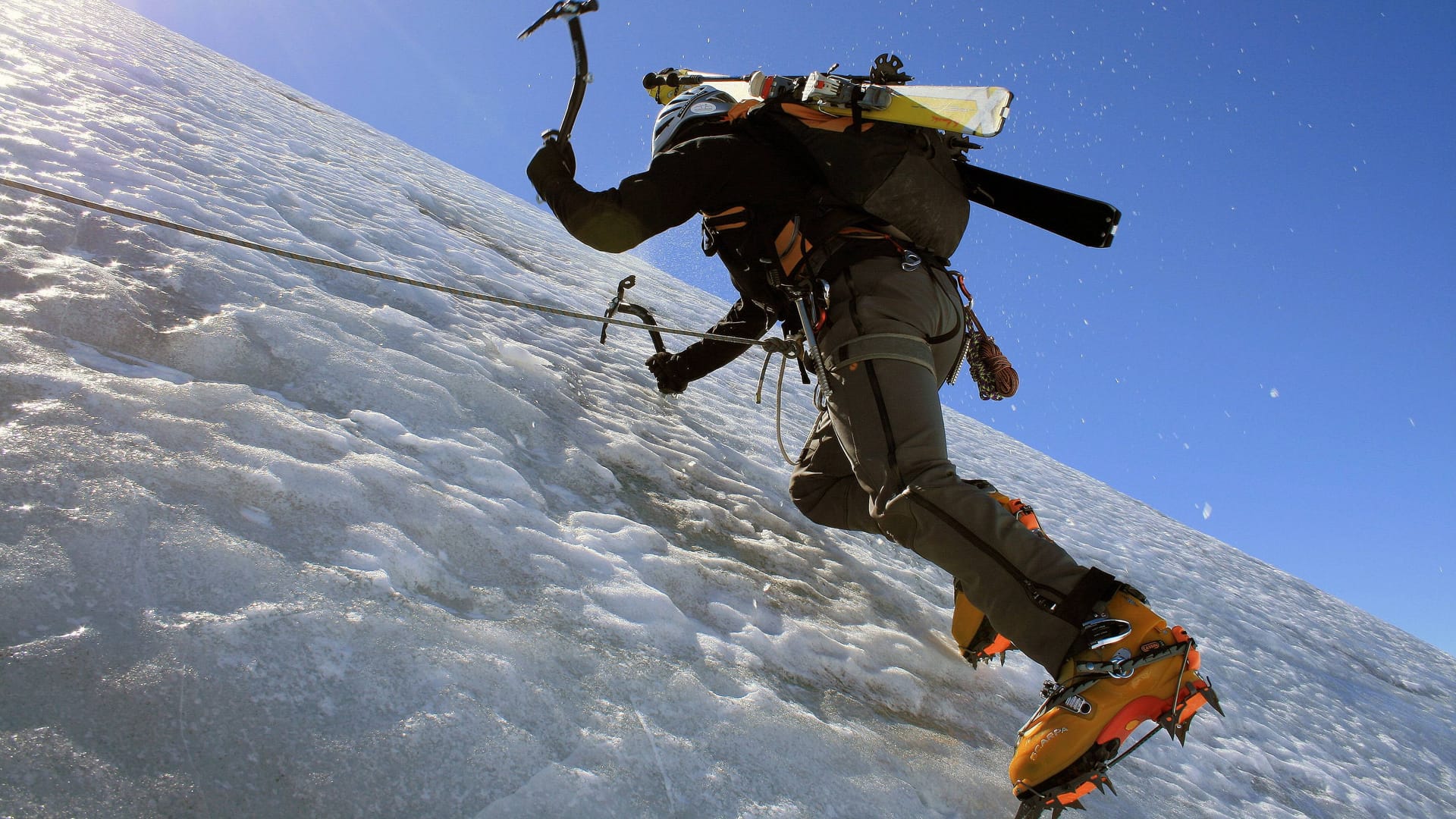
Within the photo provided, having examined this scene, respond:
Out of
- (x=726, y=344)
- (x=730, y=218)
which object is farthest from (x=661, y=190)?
(x=726, y=344)

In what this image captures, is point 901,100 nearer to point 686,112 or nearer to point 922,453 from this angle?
point 686,112

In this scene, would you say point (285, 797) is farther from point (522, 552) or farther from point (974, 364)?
point (974, 364)

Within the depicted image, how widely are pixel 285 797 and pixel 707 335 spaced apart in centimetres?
210

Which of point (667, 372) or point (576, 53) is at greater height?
point (576, 53)

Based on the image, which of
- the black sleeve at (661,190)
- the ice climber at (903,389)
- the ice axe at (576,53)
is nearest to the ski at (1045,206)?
the ice climber at (903,389)

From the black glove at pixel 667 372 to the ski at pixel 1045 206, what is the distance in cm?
154

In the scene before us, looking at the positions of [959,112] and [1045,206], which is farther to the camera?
[1045,206]

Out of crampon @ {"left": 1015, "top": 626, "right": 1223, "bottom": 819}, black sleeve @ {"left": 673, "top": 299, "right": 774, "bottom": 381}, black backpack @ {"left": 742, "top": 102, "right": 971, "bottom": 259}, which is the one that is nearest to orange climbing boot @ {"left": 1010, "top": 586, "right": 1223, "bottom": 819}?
crampon @ {"left": 1015, "top": 626, "right": 1223, "bottom": 819}

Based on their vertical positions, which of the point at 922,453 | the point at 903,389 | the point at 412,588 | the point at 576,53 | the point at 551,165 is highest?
the point at 576,53

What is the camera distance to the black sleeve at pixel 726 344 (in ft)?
10.9

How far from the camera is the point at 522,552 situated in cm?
208

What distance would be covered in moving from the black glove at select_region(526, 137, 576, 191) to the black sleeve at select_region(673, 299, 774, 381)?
1016 millimetres

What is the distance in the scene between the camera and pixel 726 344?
3473 millimetres

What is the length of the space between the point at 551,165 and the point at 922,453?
1.48 metres
